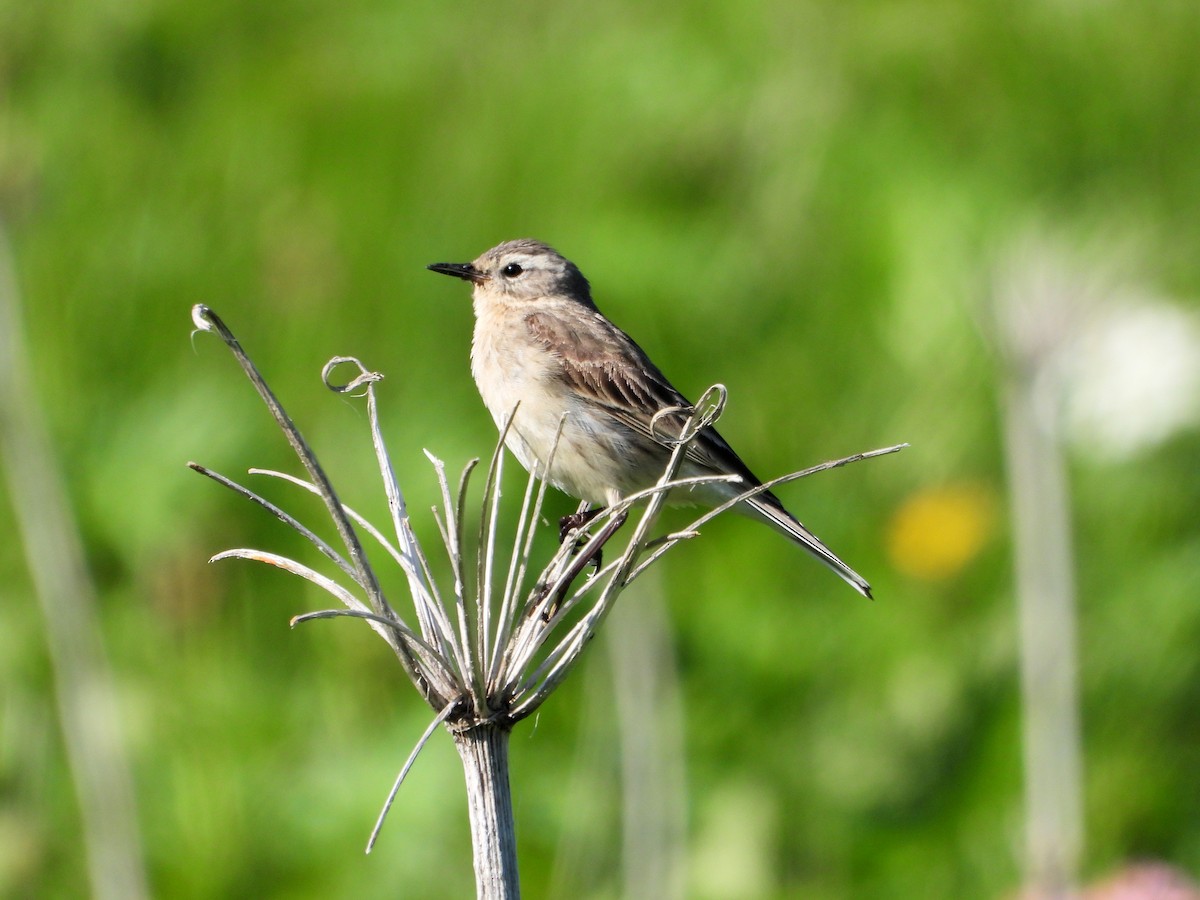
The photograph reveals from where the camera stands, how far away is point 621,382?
165 inches

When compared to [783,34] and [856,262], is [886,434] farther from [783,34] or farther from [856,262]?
[783,34]

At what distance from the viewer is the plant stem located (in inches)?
60.1

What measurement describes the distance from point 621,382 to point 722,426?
1.89 m

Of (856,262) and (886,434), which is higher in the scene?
(856,262)

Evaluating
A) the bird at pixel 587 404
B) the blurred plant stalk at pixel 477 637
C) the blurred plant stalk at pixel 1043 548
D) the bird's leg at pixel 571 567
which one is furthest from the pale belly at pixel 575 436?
the blurred plant stalk at pixel 477 637

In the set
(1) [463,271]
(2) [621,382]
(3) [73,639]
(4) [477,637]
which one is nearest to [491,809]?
(4) [477,637]

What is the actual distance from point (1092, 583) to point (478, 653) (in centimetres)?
486

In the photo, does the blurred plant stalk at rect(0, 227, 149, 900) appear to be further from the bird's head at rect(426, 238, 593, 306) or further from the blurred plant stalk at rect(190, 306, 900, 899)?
the blurred plant stalk at rect(190, 306, 900, 899)

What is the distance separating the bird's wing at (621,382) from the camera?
4.12 meters

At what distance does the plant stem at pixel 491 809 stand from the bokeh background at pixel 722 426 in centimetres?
292

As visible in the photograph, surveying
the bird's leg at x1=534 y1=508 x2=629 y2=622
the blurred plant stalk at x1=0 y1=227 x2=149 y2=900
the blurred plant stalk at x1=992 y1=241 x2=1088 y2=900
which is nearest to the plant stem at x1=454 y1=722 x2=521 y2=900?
the bird's leg at x1=534 y1=508 x2=629 y2=622

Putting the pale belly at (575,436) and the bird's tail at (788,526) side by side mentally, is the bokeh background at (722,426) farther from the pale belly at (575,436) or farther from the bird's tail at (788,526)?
the bird's tail at (788,526)

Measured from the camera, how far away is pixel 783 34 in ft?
27.9

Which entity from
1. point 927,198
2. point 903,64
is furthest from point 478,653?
point 903,64
